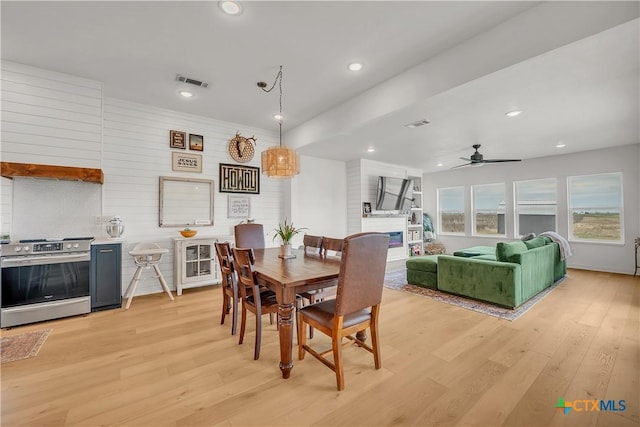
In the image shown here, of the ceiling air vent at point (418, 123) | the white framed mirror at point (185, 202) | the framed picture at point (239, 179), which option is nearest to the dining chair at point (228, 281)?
the white framed mirror at point (185, 202)

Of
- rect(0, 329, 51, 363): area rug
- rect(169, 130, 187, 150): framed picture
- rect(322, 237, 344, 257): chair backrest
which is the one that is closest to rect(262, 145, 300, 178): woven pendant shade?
rect(322, 237, 344, 257): chair backrest

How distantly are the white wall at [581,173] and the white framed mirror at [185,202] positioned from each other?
7264 mm

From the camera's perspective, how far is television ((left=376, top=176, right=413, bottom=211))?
22.3 feet

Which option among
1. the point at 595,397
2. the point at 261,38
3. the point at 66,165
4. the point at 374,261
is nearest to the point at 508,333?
the point at 595,397

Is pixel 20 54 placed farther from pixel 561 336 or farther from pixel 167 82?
pixel 561 336

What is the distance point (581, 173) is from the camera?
6.13m

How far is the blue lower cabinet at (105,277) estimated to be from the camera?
339cm

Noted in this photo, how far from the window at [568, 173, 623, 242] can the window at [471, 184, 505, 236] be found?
1.44m

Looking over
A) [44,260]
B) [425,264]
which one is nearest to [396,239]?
[425,264]

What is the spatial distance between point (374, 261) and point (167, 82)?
11.6 feet

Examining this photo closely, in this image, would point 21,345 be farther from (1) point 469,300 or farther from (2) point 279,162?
(1) point 469,300

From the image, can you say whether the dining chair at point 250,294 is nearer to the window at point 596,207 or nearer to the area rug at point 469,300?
the area rug at point 469,300

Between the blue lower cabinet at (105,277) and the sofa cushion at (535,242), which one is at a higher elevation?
the sofa cushion at (535,242)

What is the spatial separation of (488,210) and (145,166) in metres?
8.38
